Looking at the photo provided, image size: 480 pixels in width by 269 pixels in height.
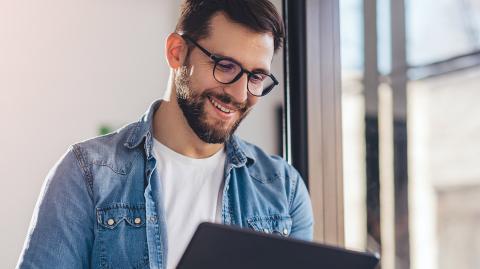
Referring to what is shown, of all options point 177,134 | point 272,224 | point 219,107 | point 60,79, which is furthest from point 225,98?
point 60,79

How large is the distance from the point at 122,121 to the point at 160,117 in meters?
1.62

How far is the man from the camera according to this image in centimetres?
122

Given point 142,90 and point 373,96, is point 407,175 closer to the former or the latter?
point 373,96

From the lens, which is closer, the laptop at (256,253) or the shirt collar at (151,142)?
the laptop at (256,253)

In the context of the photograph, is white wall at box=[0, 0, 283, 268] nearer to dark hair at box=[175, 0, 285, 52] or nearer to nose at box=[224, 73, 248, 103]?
dark hair at box=[175, 0, 285, 52]

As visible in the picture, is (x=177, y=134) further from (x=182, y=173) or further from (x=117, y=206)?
(x=117, y=206)

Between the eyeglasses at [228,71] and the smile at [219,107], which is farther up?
the eyeglasses at [228,71]

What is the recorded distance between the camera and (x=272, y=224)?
1.40 m

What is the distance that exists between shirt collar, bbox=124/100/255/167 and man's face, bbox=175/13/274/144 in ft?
0.29

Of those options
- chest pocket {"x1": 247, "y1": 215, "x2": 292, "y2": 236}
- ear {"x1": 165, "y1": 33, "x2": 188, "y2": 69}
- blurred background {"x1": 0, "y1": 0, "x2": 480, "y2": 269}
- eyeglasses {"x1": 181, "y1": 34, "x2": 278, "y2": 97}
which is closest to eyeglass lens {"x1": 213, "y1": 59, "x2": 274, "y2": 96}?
eyeglasses {"x1": 181, "y1": 34, "x2": 278, "y2": 97}

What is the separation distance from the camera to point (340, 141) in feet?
5.61

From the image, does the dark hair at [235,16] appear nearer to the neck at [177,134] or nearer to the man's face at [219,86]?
the man's face at [219,86]

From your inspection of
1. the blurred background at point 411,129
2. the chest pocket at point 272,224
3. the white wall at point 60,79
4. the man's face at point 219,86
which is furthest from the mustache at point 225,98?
the white wall at point 60,79

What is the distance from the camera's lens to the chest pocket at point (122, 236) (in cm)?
123
